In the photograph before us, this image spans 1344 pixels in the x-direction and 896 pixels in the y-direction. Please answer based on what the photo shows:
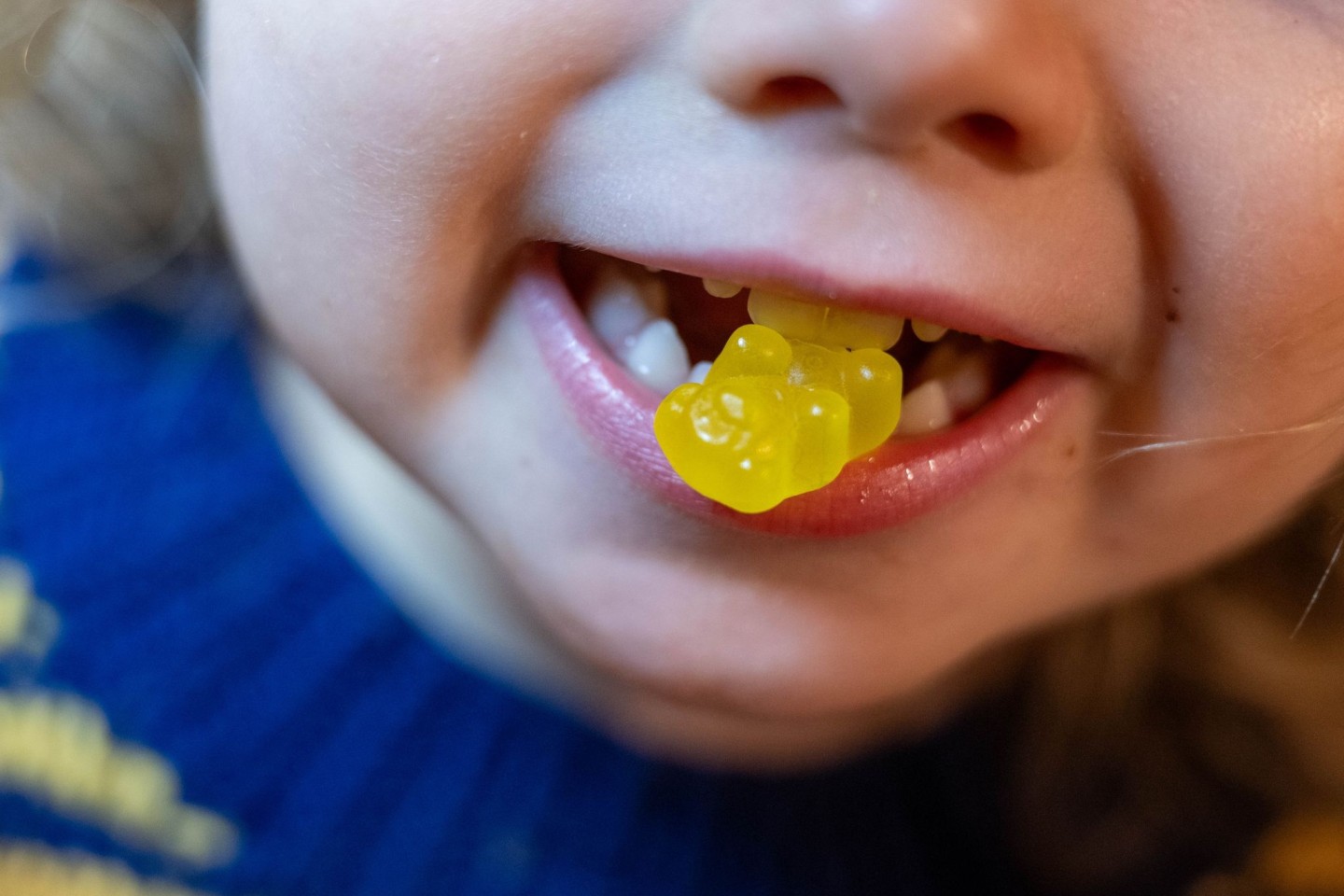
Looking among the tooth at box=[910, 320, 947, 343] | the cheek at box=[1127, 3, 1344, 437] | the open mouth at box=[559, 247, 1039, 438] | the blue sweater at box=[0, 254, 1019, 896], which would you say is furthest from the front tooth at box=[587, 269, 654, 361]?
the blue sweater at box=[0, 254, 1019, 896]

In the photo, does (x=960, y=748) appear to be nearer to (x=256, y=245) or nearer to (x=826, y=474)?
(x=826, y=474)

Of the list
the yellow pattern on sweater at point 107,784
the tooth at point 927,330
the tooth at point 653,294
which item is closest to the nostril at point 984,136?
the tooth at point 927,330

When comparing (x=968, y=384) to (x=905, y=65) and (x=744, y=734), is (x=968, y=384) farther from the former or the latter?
(x=744, y=734)

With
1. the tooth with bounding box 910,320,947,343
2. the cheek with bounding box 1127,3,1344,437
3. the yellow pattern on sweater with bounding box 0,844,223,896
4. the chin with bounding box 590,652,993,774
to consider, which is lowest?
the yellow pattern on sweater with bounding box 0,844,223,896

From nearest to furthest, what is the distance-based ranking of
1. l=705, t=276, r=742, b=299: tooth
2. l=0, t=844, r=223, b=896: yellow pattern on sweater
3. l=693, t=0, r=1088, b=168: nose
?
1. l=693, t=0, r=1088, b=168: nose
2. l=705, t=276, r=742, b=299: tooth
3. l=0, t=844, r=223, b=896: yellow pattern on sweater

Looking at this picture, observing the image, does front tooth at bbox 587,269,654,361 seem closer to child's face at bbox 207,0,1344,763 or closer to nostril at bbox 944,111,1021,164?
child's face at bbox 207,0,1344,763

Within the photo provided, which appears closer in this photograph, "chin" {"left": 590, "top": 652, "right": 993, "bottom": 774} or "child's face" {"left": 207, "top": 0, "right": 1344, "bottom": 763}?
"child's face" {"left": 207, "top": 0, "right": 1344, "bottom": 763}
